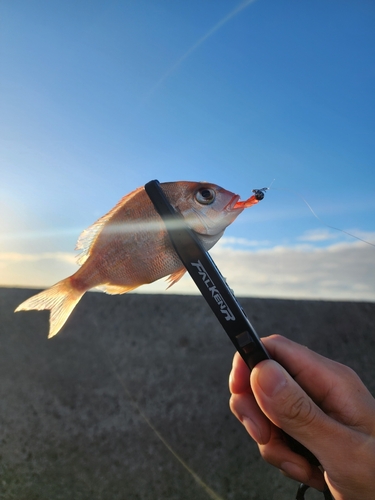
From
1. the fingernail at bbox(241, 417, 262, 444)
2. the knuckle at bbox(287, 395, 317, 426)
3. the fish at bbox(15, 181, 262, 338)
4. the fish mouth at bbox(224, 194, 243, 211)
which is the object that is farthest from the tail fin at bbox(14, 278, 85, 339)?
the fingernail at bbox(241, 417, 262, 444)

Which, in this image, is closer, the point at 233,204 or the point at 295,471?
the point at 233,204

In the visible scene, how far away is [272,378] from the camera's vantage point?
2.85ft

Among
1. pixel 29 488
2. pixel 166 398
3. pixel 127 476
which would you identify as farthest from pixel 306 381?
pixel 29 488

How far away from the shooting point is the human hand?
88cm

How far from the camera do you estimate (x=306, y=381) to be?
1.12 metres

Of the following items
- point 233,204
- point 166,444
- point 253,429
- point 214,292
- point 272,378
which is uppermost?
point 233,204

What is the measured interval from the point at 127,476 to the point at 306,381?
70.6 inches

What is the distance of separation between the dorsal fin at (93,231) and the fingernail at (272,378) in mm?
486

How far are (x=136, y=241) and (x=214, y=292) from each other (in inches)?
8.2

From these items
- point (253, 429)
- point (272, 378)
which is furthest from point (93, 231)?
point (253, 429)

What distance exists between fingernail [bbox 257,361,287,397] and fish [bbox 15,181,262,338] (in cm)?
31

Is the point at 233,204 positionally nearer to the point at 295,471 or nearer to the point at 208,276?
the point at 208,276

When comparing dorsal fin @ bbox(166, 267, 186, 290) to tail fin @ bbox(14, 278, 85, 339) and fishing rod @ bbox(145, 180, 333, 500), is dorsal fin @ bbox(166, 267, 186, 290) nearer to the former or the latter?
fishing rod @ bbox(145, 180, 333, 500)

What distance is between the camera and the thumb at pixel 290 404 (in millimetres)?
871
